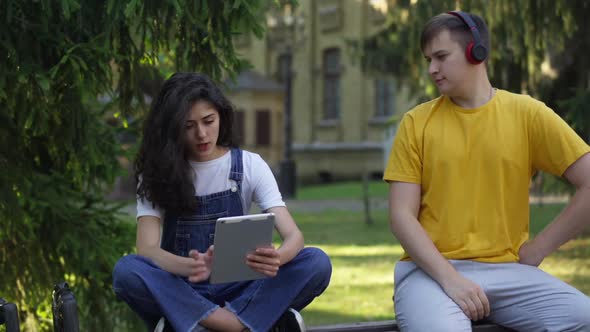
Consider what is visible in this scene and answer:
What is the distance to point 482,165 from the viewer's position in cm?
407

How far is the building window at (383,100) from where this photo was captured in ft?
130

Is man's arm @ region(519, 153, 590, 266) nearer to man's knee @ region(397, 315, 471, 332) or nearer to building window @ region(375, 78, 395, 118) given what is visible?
man's knee @ region(397, 315, 471, 332)

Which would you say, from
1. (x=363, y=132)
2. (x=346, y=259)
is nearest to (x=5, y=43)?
(x=346, y=259)

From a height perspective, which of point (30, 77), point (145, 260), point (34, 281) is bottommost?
point (34, 281)

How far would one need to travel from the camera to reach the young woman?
384cm

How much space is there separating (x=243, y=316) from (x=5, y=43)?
1.62 metres

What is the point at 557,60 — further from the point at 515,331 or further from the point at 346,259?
the point at 515,331

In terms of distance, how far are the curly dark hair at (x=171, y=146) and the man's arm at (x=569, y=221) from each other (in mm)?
1342

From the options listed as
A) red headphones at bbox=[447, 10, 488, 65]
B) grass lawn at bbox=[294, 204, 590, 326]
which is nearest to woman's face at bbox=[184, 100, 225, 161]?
red headphones at bbox=[447, 10, 488, 65]

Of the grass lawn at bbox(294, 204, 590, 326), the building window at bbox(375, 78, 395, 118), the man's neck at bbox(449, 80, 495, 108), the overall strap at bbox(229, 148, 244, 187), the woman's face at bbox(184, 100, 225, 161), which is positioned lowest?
the grass lawn at bbox(294, 204, 590, 326)

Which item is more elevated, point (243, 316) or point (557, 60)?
point (557, 60)

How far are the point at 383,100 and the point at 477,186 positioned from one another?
119 ft

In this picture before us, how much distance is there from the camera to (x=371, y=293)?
1031 cm

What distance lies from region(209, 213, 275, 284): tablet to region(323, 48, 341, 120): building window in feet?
128
